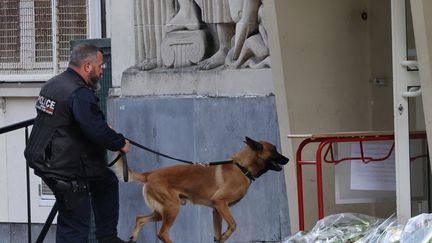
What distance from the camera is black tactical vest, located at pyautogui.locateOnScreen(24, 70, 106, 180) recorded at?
9.09m

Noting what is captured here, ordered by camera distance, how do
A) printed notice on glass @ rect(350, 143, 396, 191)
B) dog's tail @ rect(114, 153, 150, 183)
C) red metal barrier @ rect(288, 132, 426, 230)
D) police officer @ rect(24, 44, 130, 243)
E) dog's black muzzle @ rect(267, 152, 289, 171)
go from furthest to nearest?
dog's tail @ rect(114, 153, 150, 183) → police officer @ rect(24, 44, 130, 243) → dog's black muzzle @ rect(267, 152, 289, 171) → printed notice on glass @ rect(350, 143, 396, 191) → red metal barrier @ rect(288, 132, 426, 230)

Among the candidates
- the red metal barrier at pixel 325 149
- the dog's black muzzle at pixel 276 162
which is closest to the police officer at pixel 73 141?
the dog's black muzzle at pixel 276 162

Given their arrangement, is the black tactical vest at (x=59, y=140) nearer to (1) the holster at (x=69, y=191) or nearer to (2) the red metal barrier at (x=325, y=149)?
(1) the holster at (x=69, y=191)

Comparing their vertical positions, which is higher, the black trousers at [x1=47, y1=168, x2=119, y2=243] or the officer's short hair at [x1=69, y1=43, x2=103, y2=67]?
the officer's short hair at [x1=69, y1=43, x2=103, y2=67]

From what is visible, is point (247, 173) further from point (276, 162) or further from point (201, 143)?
point (201, 143)

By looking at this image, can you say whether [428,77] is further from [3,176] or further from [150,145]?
[3,176]

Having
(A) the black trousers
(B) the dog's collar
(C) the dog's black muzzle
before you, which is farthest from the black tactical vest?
(C) the dog's black muzzle

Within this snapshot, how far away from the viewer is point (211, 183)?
9.23 metres

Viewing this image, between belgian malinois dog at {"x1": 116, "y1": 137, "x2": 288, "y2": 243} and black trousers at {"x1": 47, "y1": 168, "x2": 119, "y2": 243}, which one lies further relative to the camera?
black trousers at {"x1": 47, "y1": 168, "x2": 119, "y2": 243}

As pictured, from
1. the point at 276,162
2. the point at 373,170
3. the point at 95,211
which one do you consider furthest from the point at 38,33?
the point at 373,170

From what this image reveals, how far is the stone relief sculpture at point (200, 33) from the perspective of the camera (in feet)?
33.3

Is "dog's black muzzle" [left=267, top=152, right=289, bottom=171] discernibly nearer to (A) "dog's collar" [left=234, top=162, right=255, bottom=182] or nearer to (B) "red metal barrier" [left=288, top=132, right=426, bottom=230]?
(A) "dog's collar" [left=234, top=162, right=255, bottom=182]

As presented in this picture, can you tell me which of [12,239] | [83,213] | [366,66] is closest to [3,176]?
[12,239]

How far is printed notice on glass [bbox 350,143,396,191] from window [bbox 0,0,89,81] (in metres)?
5.73
